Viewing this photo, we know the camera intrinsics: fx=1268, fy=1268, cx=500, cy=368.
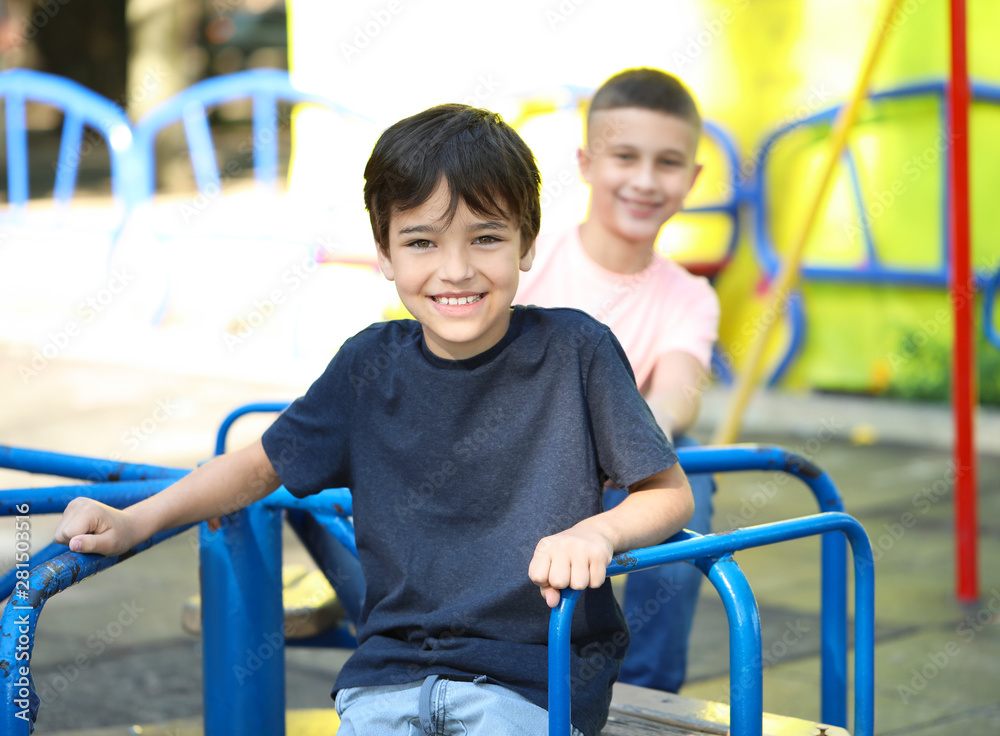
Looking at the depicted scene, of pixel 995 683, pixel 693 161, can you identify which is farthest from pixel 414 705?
pixel 995 683

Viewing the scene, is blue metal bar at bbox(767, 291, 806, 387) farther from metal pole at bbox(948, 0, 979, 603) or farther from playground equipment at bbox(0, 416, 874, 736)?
playground equipment at bbox(0, 416, 874, 736)

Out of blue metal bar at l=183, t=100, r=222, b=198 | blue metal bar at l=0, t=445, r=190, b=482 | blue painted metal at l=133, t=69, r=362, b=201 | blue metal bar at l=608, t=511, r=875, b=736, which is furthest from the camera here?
blue metal bar at l=183, t=100, r=222, b=198

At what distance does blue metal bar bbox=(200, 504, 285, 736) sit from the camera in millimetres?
2219

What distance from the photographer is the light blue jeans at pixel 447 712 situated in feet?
5.62

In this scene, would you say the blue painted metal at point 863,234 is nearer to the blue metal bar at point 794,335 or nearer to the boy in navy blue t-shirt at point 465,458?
the blue metal bar at point 794,335

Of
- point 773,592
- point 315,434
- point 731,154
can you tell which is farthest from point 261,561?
point 731,154

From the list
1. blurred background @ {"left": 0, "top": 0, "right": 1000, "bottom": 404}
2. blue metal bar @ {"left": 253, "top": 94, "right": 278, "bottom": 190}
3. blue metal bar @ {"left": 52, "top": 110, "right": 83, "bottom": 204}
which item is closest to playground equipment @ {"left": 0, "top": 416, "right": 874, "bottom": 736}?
blurred background @ {"left": 0, "top": 0, "right": 1000, "bottom": 404}

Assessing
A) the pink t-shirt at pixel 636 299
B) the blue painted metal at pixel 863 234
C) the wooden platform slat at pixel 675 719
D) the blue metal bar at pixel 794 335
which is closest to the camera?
the wooden platform slat at pixel 675 719

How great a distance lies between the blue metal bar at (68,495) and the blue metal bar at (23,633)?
24cm

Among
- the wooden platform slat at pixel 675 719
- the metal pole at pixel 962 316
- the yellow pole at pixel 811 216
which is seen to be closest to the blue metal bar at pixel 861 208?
the yellow pole at pixel 811 216

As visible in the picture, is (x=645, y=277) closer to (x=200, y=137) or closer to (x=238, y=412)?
(x=238, y=412)

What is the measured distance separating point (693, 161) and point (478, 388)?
129 centimetres

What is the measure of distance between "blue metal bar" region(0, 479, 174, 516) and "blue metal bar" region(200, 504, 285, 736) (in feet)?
0.60

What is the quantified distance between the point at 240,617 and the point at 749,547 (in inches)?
37.8
